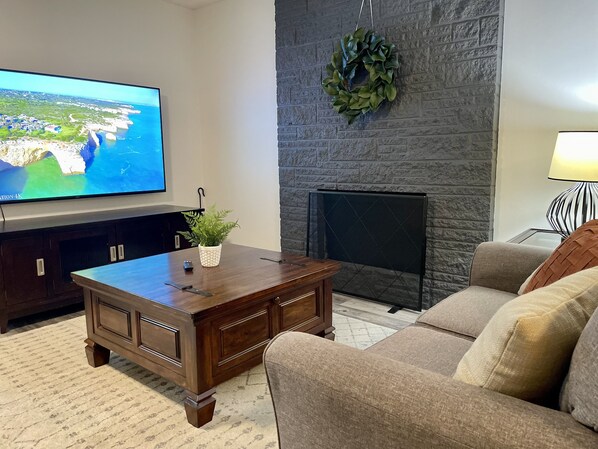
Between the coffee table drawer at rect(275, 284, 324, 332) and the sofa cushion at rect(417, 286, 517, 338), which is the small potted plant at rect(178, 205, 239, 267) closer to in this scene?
the coffee table drawer at rect(275, 284, 324, 332)

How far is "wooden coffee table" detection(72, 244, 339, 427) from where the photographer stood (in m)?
1.92

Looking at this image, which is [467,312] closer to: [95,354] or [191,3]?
[95,354]

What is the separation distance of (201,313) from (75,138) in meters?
2.62

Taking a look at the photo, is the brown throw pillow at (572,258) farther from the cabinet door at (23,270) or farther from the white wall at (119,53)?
the white wall at (119,53)

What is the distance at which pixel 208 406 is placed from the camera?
1.93 metres

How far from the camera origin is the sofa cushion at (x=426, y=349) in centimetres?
153

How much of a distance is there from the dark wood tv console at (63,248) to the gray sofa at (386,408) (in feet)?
8.31

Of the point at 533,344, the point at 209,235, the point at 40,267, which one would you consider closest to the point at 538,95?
the point at 209,235

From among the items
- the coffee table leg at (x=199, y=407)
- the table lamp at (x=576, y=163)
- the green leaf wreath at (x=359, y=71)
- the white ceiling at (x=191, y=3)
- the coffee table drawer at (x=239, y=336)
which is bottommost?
the coffee table leg at (x=199, y=407)

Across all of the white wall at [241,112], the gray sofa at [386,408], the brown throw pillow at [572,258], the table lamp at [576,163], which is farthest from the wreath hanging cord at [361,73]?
the gray sofa at [386,408]

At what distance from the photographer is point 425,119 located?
3.21 meters

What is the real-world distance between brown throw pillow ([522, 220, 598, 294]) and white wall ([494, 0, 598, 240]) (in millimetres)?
1289

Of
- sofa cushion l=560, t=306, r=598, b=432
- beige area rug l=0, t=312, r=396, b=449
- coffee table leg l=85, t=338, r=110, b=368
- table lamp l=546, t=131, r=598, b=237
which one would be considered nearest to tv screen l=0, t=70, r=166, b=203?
beige area rug l=0, t=312, r=396, b=449

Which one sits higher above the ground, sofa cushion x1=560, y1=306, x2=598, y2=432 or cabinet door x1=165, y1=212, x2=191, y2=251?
sofa cushion x1=560, y1=306, x2=598, y2=432
